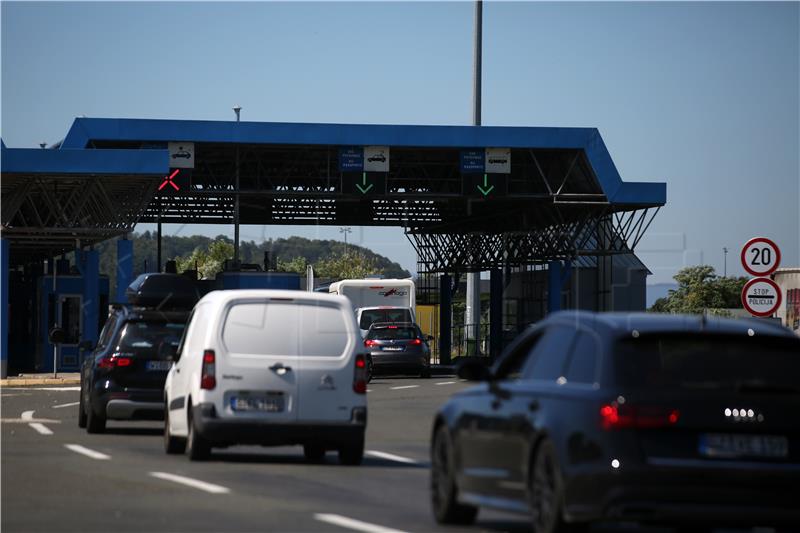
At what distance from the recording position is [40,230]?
46.9 metres

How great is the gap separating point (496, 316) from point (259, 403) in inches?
1958

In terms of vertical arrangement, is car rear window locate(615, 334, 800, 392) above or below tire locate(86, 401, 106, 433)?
above

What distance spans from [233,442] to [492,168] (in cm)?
3451

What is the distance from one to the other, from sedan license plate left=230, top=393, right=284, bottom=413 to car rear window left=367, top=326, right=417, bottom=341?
29899 mm

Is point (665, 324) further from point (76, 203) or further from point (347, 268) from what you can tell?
point (347, 268)

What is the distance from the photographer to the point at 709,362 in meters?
10.5

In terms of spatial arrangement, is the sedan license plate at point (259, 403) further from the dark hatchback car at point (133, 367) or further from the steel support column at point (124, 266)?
the steel support column at point (124, 266)

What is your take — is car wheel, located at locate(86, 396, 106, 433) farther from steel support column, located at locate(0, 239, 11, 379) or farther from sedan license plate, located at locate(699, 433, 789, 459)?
steel support column, located at locate(0, 239, 11, 379)

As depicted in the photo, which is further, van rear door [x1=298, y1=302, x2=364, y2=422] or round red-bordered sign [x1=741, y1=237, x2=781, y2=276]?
round red-bordered sign [x1=741, y1=237, x2=781, y2=276]

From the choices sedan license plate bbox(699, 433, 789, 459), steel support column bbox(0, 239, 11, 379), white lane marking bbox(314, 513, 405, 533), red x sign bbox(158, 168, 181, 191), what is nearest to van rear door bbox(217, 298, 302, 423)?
white lane marking bbox(314, 513, 405, 533)

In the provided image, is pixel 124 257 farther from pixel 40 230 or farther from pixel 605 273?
pixel 605 273

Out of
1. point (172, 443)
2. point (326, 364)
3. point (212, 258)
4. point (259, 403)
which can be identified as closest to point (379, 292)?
point (172, 443)

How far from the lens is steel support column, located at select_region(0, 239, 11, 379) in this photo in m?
45.8

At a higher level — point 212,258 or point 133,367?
point 212,258
